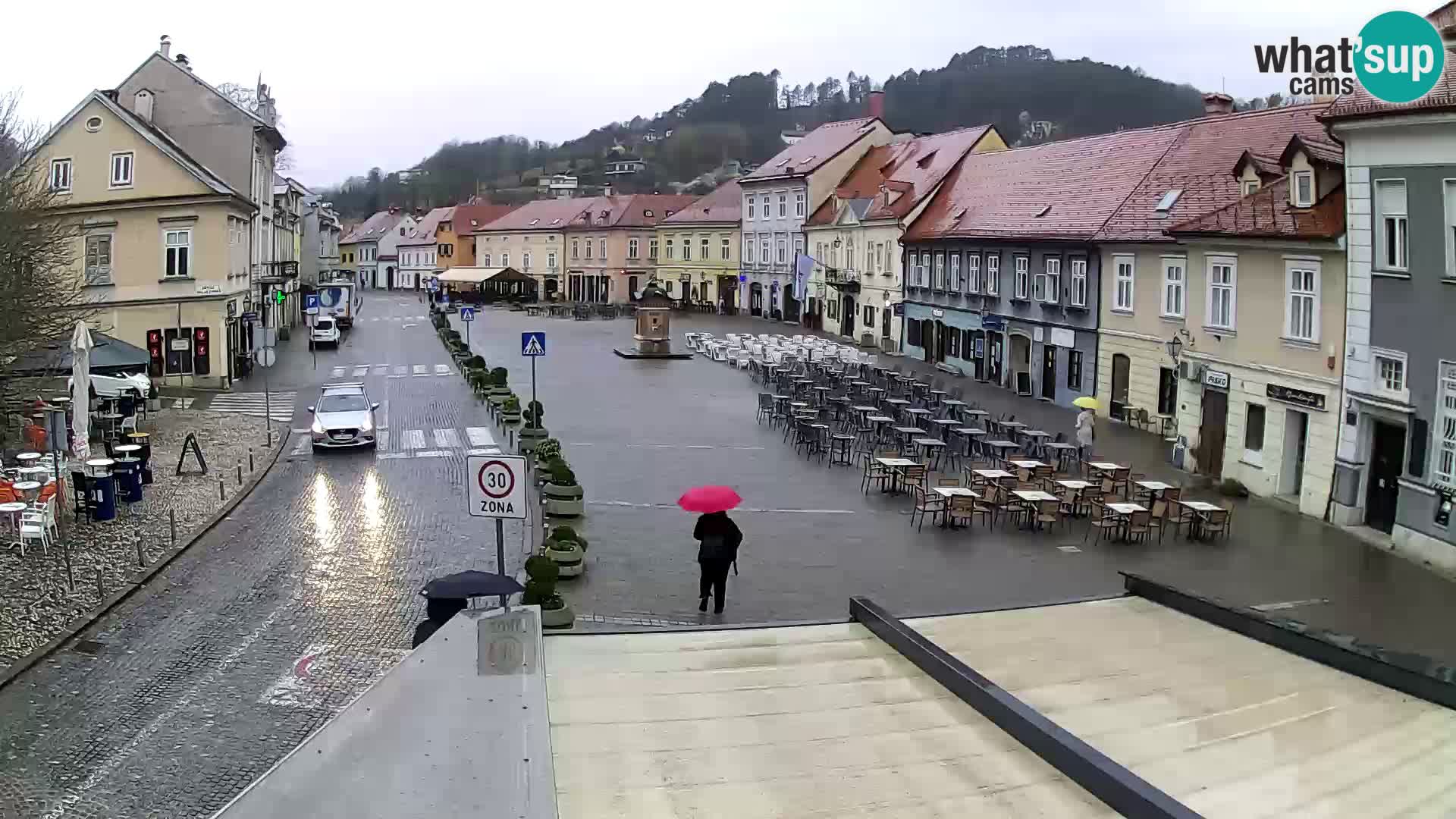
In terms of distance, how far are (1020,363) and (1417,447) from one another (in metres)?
22.4

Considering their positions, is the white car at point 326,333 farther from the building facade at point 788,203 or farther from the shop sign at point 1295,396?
the shop sign at point 1295,396

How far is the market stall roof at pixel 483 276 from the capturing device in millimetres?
103438

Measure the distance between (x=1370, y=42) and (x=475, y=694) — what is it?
65.9 feet

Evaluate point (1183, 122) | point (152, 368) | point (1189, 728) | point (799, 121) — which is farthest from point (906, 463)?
point (799, 121)

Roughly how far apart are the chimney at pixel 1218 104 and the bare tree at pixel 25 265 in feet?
110

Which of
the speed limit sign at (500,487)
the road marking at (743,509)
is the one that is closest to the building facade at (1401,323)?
the road marking at (743,509)

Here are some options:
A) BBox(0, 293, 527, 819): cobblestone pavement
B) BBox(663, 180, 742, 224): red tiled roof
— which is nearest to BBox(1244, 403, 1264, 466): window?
BBox(0, 293, 527, 819): cobblestone pavement

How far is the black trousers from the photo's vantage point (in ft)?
50.9

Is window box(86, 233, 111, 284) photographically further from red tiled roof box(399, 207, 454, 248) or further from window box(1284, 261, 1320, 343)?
red tiled roof box(399, 207, 454, 248)

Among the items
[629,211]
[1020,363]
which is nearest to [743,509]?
[1020,363]

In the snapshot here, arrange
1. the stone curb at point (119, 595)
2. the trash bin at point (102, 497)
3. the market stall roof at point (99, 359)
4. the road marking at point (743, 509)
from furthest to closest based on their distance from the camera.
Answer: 1. the market stall roof at point (99, 359)
2. the road marking at point (743, 509)
3. the trash bin at point (102, 497)
4. the stone curb at point (119, 595)

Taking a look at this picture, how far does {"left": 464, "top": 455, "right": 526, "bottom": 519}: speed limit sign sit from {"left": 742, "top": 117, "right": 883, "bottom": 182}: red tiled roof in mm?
60224

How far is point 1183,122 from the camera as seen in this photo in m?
Result: 39.0

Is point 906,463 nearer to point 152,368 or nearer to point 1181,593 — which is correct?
point 1181,593
